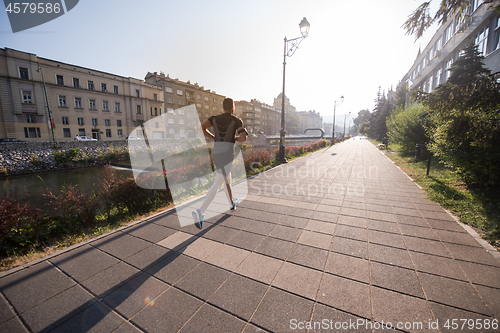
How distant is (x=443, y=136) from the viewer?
590 centimetres

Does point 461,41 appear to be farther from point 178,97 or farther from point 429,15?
point 178,97

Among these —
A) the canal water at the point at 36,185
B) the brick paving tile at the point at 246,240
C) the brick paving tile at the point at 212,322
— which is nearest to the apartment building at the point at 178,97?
the canal water at the point at 36,185

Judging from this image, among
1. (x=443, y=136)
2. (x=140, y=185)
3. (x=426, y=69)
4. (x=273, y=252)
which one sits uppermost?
(x=426, y=69)

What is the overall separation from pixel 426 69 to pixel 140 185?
3583cm

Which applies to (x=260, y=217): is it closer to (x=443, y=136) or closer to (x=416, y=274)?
(x=416, y=274)

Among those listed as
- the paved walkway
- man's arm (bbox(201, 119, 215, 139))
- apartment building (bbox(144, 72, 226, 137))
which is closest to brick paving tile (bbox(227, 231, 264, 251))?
the paved walkway

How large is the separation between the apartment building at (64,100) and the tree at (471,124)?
34.2 m

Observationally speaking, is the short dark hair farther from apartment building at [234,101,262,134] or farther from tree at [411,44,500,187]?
apartment building at [234,101,262,134]

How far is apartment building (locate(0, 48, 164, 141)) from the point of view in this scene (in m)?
28.1

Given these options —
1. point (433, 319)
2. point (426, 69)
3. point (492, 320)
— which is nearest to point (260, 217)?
point (433, 319)

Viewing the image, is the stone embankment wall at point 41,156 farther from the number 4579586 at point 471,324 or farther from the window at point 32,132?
the number 4579586 at point 471,324

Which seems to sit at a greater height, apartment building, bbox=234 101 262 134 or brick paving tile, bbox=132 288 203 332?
apartment building, bbox=234 101 262 134

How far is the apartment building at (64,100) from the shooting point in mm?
28125

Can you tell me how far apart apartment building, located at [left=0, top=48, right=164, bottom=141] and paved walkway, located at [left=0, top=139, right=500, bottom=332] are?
3114 centimetres
